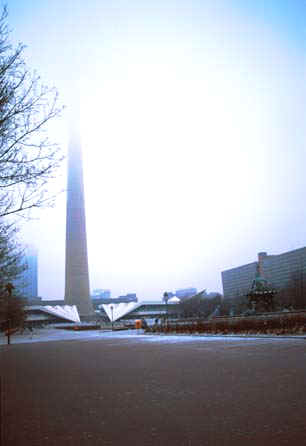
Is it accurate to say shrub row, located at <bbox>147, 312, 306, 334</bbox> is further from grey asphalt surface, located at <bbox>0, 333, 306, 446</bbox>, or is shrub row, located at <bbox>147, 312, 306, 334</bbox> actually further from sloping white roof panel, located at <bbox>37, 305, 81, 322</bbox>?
sloping white roof panel, located at <bbox>37, 305, 81, 322</bbox>

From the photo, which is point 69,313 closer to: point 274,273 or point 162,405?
point 274,273

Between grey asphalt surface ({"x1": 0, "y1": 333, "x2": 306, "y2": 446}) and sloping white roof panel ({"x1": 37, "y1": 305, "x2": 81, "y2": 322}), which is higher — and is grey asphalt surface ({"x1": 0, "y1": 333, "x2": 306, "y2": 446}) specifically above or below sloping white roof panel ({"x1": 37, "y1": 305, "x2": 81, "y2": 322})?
above

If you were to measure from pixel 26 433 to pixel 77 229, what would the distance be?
8550cm

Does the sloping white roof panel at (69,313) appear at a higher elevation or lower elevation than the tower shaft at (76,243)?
lower

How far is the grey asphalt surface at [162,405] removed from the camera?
3.96 metres

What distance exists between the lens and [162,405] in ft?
17.2

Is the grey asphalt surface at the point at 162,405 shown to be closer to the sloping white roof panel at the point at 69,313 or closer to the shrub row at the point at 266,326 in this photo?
the shrub row at the point at 266,326

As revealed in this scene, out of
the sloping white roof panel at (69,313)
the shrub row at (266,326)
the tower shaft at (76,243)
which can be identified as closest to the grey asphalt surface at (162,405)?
the shrub row at (266,326)

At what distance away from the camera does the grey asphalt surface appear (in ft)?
13.0

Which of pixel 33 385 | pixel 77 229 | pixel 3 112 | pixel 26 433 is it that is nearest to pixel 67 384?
pixel 33 385

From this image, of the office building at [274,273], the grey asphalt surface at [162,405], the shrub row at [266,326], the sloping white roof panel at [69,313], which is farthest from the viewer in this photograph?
the office building at [274,273]

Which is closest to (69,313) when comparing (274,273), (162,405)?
(274,273)

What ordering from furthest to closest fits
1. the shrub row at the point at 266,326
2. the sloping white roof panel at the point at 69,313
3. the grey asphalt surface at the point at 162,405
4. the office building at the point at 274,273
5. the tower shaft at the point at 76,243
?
the office building at the point at 274,273 → the sloping white roof panel at the point at 69,313 → the tower shaft at the point at 76,243 → the shrub row at the point at 266,326 → the grey asphalt surface at the point at 162,405

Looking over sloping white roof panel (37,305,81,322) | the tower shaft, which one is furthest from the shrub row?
sloping white roof panel (37,305,81,322)
